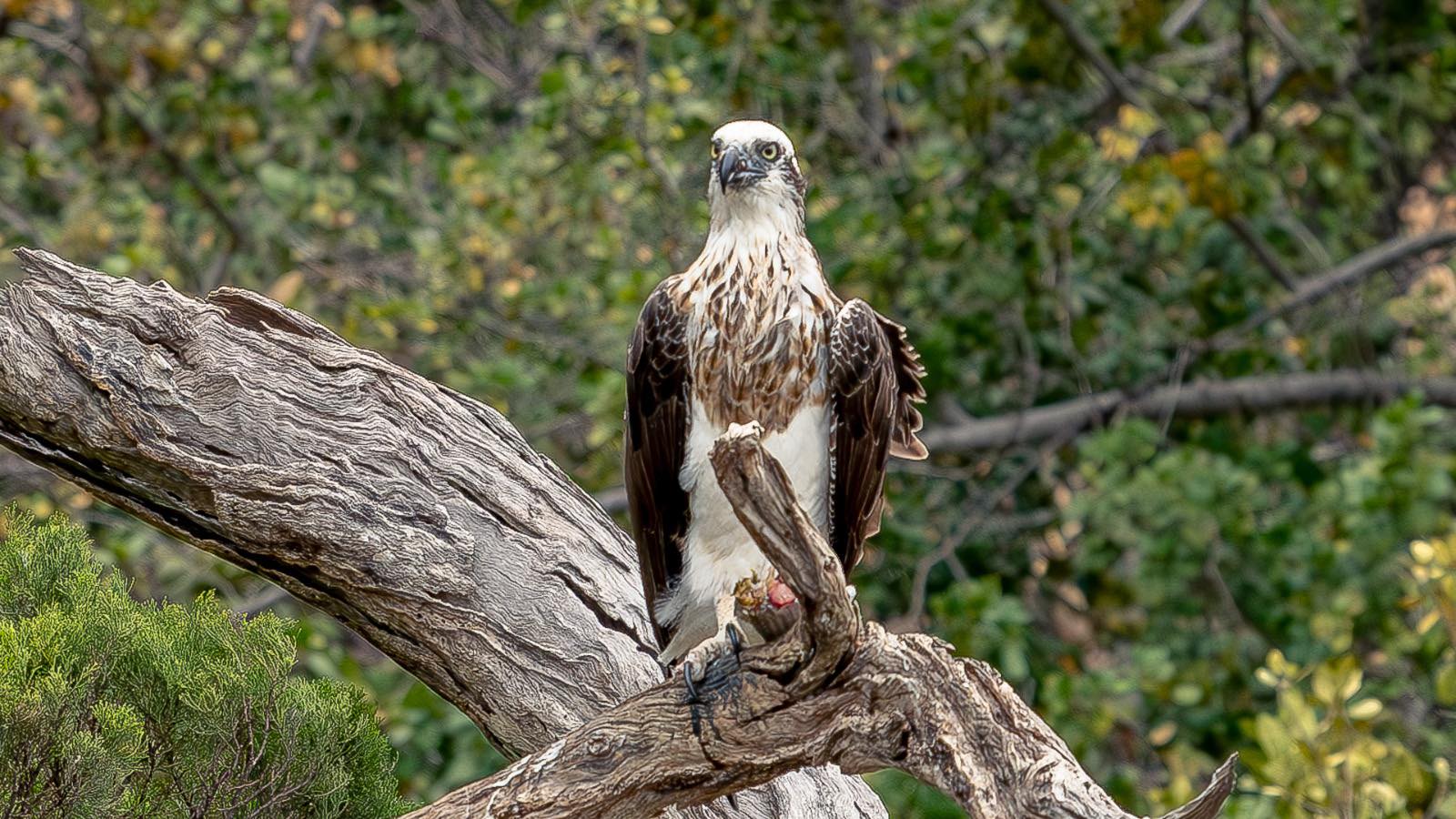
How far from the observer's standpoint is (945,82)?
19.5 ft

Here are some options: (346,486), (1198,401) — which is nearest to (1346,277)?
(1198,401)

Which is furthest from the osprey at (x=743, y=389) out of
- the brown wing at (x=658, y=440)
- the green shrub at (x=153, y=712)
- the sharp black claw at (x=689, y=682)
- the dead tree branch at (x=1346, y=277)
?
the dead tree branch at (x=1346, y=277)

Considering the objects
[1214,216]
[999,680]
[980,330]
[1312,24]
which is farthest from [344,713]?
[1312,24]

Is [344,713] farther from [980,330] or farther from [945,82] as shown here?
[945,82]

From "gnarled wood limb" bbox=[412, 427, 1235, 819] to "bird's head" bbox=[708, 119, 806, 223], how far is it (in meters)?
1.03

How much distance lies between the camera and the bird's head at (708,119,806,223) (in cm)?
330

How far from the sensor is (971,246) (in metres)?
5.78

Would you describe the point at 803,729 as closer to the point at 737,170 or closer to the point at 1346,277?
the point at 737,170

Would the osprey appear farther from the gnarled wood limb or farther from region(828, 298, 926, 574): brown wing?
the gnarled wood limb

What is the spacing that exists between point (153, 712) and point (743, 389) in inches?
48.1

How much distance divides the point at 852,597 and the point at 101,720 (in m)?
1.24

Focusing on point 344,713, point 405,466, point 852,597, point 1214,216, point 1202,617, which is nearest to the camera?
point 852,597

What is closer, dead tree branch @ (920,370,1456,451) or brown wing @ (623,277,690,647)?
brown wing @ (623,277,690,647)

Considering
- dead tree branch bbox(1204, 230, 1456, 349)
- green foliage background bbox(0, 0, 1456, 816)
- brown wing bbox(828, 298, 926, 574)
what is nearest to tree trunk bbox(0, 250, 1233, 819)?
brown wing bbox(828, 298, 926, 574)
